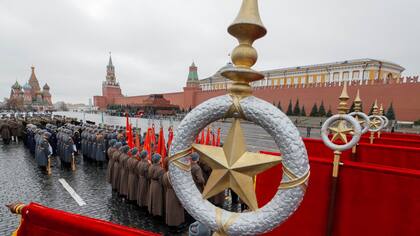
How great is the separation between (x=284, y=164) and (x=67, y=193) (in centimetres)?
637

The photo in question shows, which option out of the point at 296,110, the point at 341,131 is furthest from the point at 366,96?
the point at 341,131

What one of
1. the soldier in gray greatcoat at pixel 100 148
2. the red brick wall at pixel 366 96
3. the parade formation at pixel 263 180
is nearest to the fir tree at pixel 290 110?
the red brick wall at pixel 366 96

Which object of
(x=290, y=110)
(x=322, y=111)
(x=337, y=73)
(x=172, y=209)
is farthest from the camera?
(x=337, y=73)

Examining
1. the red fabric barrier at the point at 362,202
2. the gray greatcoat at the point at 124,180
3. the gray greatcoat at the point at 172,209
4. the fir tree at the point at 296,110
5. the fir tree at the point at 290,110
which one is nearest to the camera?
the red fabric barrier at the point at 362,202

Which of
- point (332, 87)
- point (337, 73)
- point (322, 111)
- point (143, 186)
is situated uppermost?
point (337, 73)

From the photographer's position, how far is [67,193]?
5.68 meters

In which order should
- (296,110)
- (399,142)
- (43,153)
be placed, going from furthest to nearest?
(296,110) → (43,153) → (399,142)

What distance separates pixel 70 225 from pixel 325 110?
3222 cm

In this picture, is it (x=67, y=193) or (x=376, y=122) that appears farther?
(x=67, y=193)

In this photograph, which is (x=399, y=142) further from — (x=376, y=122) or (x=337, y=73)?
(x=337, y=73)

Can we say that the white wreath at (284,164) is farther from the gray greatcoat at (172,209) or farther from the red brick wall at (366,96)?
the red brick wall at (366,96)

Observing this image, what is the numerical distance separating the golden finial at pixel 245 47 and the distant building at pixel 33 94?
79.6m

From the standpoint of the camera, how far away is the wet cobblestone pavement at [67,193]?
4500 millimetres

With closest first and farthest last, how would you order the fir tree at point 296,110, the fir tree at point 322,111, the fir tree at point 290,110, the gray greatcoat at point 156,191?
1. the gray greatcoat at point 156,191
2. the fir tree at point 322,111
3. the fir tree at point 296,110
4. the fir tree at point 290,110
